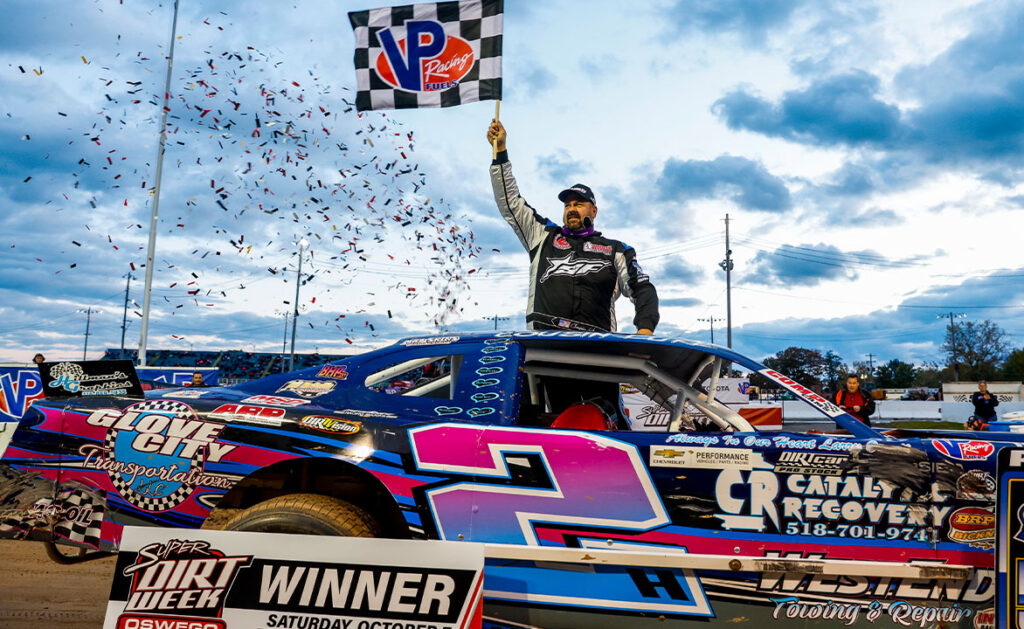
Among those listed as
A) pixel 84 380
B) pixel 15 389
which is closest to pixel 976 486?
pixel 84 380

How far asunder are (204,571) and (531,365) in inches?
63.8

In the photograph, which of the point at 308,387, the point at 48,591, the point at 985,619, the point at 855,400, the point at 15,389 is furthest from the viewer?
the point at 15,389

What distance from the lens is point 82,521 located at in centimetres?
263

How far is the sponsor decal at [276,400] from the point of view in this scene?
2.78 meters

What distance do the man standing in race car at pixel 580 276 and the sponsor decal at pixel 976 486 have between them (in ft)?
5.82

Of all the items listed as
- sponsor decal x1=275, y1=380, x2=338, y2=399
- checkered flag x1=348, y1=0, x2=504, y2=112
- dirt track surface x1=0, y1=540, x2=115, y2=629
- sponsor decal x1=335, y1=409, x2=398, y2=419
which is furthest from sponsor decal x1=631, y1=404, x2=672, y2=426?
dirt track surface x1=0, y1=540, x2=115, y2=629

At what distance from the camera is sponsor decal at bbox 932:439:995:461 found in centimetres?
242

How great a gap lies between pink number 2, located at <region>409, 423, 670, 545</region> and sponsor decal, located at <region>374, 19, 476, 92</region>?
3915mm

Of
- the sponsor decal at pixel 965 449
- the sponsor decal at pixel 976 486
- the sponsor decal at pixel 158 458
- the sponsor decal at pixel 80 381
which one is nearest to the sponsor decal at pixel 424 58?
the sponsor decal at pixel 80 381

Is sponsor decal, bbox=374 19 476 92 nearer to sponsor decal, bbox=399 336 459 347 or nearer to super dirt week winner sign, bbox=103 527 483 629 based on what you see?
sponsor decal, bbox=399 336 459 347

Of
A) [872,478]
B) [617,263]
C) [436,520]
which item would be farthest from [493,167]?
[872,478]

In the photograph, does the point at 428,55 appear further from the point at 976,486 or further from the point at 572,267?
the point at 976,486

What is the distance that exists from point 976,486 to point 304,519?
2458 mm

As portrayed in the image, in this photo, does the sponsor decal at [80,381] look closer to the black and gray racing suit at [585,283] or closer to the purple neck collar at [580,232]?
the black and gray racing suit at [585,283]
